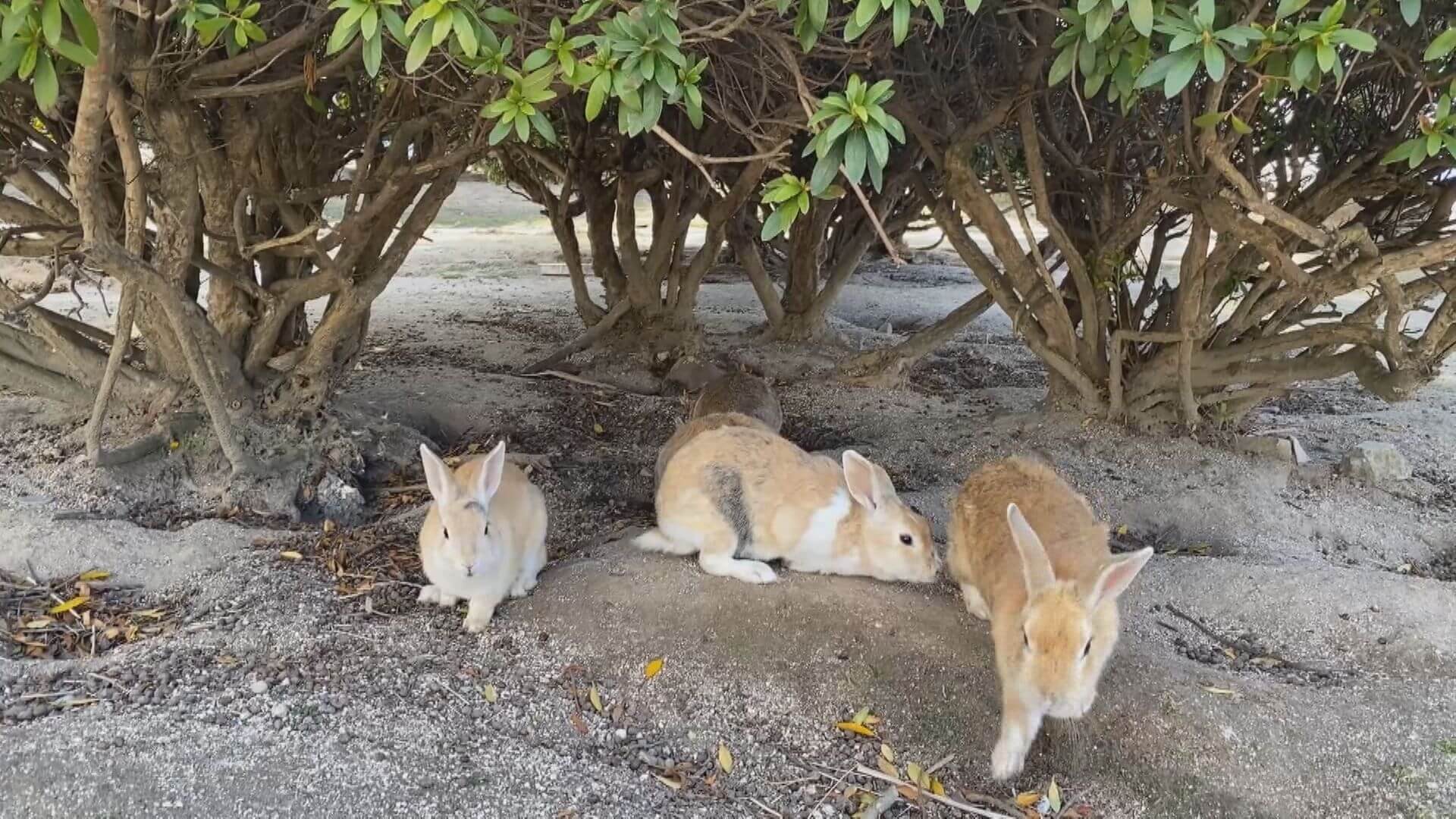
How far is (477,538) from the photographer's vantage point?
402 centimetres

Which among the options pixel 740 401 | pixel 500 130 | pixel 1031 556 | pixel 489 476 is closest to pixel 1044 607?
pixel 1031 556

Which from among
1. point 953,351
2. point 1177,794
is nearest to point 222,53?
point 1177,794

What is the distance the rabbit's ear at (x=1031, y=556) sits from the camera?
3.38 meters

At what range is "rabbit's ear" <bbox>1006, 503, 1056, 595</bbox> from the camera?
3.38m

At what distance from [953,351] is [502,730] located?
7887 millimetres

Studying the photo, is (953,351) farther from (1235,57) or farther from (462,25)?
(462,25)

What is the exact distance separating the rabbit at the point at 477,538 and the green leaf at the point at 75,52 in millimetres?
1703

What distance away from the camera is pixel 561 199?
30.0 ft

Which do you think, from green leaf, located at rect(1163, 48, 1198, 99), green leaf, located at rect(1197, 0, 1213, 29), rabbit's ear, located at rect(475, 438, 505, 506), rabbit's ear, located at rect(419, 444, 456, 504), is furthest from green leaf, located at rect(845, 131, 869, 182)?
rabbit's ear, located at rect(419, 444, 456, 504)

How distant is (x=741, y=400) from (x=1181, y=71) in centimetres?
412

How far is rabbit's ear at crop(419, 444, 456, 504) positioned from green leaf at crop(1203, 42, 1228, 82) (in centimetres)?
294

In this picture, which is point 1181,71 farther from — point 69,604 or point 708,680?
point 69,604

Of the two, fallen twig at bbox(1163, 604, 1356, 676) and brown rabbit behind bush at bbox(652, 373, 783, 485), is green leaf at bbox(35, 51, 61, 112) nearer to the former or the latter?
brown rabbit behind bush at bbox(652, 373, 783, 485)

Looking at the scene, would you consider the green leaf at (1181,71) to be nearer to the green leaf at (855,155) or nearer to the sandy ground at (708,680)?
the green leaf at (855,155)
